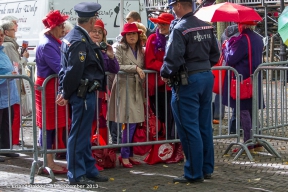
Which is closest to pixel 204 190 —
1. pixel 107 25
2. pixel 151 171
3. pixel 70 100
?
pixel 151 171

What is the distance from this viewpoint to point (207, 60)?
6.79 meters

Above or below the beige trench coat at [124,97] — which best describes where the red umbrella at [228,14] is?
above

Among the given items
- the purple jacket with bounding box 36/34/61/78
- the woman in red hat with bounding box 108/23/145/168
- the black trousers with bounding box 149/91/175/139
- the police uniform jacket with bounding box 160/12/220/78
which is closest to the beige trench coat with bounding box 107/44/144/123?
the woman in red hat with bounding box 108/23/145/168

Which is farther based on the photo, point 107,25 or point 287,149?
point 107,25

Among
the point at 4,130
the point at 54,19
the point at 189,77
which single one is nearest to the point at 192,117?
the point at 189,77

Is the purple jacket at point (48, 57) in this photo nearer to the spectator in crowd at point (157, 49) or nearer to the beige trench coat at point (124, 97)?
the beige trench coat at point (124, 97)

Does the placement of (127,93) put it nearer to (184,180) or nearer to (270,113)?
(184,180)

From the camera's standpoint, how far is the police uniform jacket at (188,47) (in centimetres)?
649

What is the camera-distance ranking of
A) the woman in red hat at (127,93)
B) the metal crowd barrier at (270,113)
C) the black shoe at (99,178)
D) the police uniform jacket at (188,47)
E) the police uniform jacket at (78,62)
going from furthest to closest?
1. the metal crowd barrier at (270,113)
2. the woman in red hat at (127,93)
3. the black shoe at (99,178)
4. the police uniform jacket at (188,47)
5. the police uniform jacket at (78,62)

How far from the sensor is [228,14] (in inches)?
350

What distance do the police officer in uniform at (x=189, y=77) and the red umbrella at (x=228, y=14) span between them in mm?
1947

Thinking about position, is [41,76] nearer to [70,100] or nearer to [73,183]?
[70,100]

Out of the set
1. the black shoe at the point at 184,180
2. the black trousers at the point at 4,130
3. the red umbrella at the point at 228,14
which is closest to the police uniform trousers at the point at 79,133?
the black shoe at the point at 184,180

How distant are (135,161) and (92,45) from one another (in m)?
1.98
